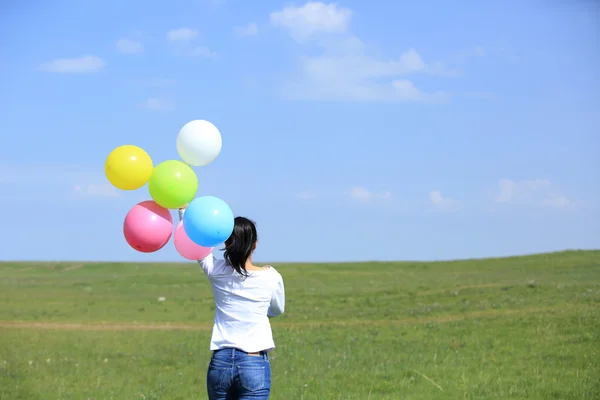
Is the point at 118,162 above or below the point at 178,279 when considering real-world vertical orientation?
above

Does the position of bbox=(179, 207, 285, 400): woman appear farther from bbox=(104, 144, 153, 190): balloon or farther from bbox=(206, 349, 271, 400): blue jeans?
bbox=(104, 144, 153, 190): balloon

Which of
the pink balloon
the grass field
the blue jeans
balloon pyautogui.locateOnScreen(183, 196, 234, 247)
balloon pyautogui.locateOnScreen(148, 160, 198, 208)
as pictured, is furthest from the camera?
the grass field

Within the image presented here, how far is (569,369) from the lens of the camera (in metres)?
13.1

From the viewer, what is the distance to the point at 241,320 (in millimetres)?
5691

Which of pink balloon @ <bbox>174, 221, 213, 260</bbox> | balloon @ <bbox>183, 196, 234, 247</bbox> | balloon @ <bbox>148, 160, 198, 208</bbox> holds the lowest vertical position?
pink balloon @ <bbox>174, 221, 213, 260</bbox>

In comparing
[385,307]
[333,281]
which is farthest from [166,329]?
[333,281]

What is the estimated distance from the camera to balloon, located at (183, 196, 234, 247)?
6102mm

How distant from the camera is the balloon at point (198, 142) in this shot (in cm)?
741

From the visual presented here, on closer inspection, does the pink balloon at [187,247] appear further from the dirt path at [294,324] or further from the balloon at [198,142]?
the dirt path at [294,324]

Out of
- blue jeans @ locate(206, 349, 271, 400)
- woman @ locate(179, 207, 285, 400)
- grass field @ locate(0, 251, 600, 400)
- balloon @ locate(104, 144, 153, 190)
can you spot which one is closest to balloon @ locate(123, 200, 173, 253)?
balloon @ locate(104, 144, 153, 190)

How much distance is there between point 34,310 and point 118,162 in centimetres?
2511

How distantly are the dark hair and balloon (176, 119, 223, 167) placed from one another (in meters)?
1.92

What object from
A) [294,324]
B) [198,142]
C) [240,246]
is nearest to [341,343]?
[294,324]

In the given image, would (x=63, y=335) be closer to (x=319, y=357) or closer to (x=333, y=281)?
(x=319, y=357)
